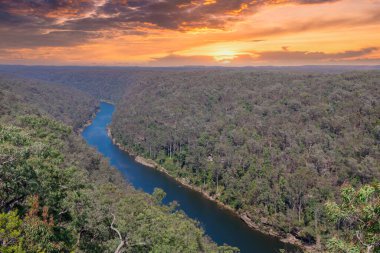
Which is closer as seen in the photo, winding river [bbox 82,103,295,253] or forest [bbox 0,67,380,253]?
forest [bbox 0,67,380,253]

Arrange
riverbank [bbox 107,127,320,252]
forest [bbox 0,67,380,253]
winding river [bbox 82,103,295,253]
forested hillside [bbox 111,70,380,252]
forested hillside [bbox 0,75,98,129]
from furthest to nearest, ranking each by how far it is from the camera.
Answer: forested hillside [bbox 0,75,98,129] → forested hillside [bbox 111,70,380,252] → riverbank [bbox 107,127,320,252] → winding river [bbox 82,103,295,253] → forest [bbox 0,67,380,253]

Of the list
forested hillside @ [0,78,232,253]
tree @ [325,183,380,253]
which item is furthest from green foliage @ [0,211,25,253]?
tree @ [325,183,380,253]

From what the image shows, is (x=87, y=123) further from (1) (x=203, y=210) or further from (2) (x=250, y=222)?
(2) (x=250, y=222)

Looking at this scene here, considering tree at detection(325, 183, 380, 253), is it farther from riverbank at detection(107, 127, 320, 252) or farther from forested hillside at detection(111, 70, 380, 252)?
forested hillside at detection(111, 70, 380, 252)

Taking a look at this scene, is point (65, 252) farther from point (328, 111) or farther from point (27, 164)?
point (328, 111)

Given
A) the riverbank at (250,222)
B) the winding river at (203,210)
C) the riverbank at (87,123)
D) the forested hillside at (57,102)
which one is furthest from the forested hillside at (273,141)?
the forested hillside at (57,102)

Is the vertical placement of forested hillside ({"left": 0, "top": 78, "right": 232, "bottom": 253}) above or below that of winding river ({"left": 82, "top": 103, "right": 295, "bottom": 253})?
above
